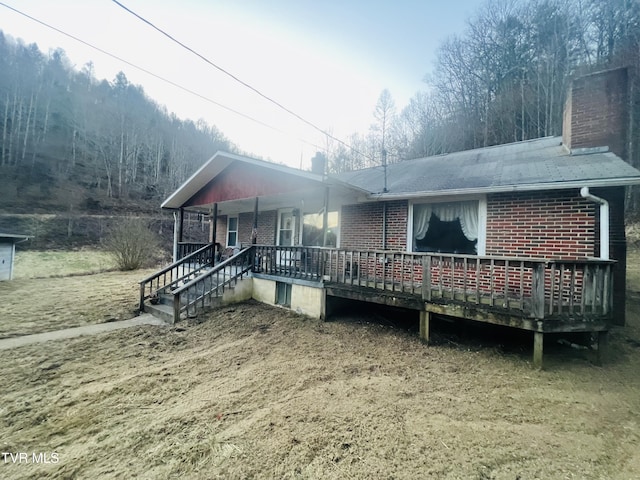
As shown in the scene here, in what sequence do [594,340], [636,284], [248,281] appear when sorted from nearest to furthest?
[594,340] < [248,281] < [636,284]

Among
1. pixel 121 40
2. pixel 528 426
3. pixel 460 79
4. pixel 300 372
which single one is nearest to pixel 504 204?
pixel 528 426

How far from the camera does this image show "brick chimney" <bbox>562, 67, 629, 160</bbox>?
6745mm

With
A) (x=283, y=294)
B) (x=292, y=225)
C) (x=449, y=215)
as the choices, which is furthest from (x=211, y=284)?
(x=449, y=215)

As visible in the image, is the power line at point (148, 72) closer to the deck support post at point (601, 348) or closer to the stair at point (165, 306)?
the stair at point (165, 306)

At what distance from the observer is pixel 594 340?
4.99 meters

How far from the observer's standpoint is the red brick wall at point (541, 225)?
18.6 feet

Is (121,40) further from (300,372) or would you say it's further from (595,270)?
(595,270)

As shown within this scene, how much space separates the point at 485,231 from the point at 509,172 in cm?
160

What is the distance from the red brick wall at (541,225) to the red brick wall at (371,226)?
2117mm

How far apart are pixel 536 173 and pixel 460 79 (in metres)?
19.8

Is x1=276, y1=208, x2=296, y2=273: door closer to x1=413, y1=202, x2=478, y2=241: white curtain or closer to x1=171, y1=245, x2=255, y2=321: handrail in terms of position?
x1=171, y1=245, x2=255, y2=321: handrail

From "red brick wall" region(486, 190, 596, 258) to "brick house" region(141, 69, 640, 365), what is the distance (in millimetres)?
21

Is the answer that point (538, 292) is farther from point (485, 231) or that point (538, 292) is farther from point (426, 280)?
point (485, 231)

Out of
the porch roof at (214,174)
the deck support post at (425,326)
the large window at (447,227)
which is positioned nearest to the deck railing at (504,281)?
the deck support post at (425,326)
